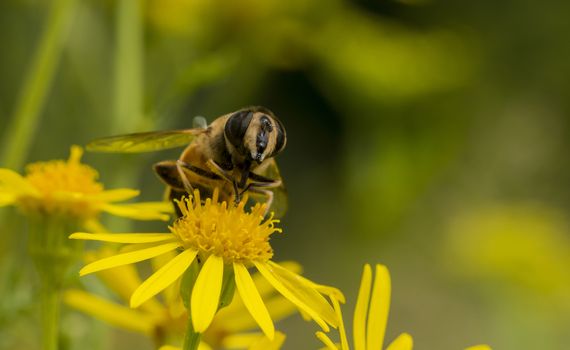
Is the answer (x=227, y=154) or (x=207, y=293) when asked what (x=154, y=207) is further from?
(x=207, y=293)

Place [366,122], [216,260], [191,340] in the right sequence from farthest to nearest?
[366,122], [216,260], [191,340]

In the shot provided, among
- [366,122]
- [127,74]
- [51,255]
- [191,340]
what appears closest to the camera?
[191,340]

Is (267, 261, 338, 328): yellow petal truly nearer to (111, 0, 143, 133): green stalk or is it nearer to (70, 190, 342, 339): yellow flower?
(70, 190, 342, 339): yellow flower

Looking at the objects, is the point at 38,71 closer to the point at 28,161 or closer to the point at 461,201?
the point at 28,161

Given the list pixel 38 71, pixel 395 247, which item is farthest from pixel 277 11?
pixel 395 247

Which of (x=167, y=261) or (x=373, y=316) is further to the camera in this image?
(x=167, y=261)

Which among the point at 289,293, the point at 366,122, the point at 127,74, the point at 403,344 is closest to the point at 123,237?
the point at 289,293

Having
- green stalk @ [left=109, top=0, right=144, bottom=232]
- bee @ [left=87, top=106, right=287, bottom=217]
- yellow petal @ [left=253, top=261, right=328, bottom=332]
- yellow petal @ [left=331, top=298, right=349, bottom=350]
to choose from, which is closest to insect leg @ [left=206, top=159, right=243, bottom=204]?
bee @ [left=87, top=106, right=287, bottom=217]

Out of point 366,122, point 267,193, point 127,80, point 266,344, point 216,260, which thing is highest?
point 366,122
